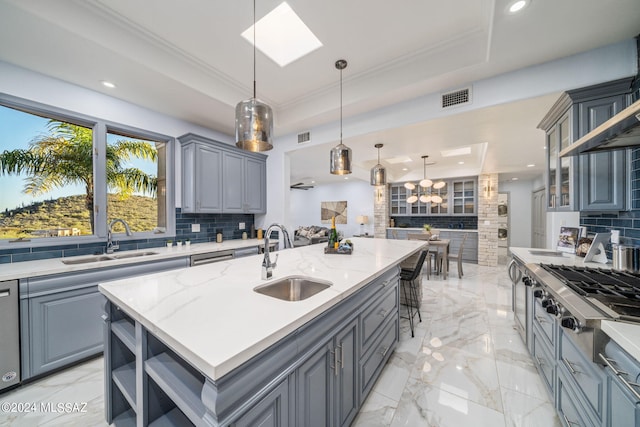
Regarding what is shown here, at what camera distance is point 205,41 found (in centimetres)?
209

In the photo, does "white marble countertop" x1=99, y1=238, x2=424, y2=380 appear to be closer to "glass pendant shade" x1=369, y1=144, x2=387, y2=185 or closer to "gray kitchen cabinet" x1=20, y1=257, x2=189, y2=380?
"gray kitchen cabinet" x1=20, y1=257, x2=189, y2=380

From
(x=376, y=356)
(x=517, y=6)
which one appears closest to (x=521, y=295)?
(x=376, y=356)

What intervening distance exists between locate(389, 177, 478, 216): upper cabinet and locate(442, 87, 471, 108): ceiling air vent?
517 centimetres

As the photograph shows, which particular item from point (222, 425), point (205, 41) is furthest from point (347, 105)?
point (222, 425)

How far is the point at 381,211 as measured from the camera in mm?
7781

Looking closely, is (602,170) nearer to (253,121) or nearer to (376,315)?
(376,315)

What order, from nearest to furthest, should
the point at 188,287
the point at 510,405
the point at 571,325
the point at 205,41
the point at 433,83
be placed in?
the point at 571,325
the point at 188,287
the point at 510,405
the point at 205,41
the point at 433,83

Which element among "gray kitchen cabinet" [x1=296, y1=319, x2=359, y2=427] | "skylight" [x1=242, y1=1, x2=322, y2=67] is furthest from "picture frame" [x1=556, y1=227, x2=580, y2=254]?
"skylight" [x1=242, y1=1, x2=322, y2=67]

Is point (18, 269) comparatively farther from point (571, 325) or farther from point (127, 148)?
point (571, 325)

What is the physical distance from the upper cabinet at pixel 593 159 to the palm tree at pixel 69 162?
14.9ft

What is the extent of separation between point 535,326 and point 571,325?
91 centimetres

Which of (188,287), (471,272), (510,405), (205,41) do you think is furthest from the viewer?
(471,272)

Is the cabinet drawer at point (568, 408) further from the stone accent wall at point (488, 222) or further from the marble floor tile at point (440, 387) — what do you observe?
the stone accent wall at point (488, 222)

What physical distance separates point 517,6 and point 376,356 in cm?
249
